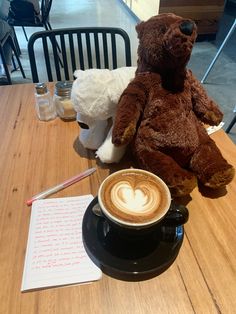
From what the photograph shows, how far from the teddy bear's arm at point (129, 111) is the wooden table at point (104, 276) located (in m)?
0.15

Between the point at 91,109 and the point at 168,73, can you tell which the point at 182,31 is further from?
the point at 91,109

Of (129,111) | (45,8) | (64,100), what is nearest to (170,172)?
(129,111)

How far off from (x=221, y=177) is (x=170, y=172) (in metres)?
0.12

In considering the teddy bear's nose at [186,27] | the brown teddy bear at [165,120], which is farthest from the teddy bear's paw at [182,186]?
the teddy bear's nose at [186,27]

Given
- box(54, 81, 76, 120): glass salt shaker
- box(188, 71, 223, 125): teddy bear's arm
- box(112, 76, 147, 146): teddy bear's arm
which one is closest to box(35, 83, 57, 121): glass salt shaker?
box(54, 81, 76, 120): glass salt shaker

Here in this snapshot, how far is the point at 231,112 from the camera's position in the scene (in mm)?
2098

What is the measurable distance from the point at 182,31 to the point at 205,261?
42 centimetres

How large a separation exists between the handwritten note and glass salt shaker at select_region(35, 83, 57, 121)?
1.07 feet

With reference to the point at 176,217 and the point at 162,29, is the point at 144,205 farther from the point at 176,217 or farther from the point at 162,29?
the point at 162,29

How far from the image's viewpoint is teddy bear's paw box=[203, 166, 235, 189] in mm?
551

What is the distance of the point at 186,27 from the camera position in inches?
19.2

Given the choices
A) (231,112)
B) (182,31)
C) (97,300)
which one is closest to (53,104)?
(182,31)

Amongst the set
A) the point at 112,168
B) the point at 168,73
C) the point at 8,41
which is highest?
the point at 168,73

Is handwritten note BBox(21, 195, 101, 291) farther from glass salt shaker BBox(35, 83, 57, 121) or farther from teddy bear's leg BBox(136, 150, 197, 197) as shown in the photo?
glass salt shaker BBox(35, 83, 57, 121)
